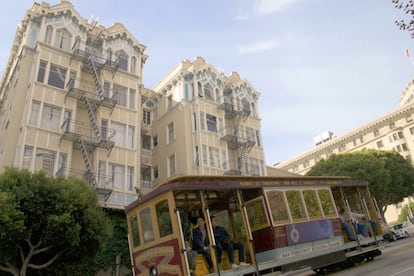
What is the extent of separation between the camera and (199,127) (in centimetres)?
2997

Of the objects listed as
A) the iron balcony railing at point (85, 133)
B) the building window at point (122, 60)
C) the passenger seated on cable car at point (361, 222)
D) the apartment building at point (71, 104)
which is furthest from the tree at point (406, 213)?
the iron balcony railing at point (85, 133)

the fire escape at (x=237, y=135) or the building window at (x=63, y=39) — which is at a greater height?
the building window at (x=63, y=39)

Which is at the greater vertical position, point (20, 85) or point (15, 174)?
point (20, 85)

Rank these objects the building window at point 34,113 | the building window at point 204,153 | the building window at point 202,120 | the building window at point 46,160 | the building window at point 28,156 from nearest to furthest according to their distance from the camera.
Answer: the building window at point 28,156, the building window at point 46,160, the building window at point 34,113, the building window at point 204,153, the building window at point 202,120

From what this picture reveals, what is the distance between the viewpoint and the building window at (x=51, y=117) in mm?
22531

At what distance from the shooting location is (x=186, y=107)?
31.1 m

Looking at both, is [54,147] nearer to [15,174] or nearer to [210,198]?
[15,174]

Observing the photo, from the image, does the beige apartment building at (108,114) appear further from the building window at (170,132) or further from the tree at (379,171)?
the tree at (379,171)

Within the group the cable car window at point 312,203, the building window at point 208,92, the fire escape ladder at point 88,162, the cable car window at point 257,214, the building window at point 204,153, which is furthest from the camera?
the building window at point 208,92

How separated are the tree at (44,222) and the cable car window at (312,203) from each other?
9.58m

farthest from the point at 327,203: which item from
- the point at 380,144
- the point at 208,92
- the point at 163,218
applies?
the point at 380,144

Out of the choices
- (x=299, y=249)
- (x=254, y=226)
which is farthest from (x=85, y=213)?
(x=299, y=249)

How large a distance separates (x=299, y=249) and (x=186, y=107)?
21.7 metres

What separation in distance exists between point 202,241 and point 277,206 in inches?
117
